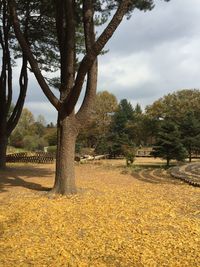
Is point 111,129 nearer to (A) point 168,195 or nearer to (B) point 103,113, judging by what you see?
(B) point 103,113

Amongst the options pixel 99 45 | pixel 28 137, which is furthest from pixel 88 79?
pixel 28 137

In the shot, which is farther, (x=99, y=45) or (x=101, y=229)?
(x=99, y=45)

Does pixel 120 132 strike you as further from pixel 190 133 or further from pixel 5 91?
pixel 5 91

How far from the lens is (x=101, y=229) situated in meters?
6.53

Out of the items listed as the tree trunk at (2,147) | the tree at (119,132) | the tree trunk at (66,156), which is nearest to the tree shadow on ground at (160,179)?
the tree trunk at (66,156)

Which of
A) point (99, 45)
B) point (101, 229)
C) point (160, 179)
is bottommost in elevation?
point (101, 229)

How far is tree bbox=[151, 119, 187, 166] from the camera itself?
79.3ft

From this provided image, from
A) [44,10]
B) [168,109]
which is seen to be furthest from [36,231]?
[168,109]

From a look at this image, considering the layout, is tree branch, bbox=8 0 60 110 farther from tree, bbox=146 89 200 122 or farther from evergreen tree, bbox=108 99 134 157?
tree, bbox=146 89 200 122

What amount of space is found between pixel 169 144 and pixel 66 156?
15337 millimetres

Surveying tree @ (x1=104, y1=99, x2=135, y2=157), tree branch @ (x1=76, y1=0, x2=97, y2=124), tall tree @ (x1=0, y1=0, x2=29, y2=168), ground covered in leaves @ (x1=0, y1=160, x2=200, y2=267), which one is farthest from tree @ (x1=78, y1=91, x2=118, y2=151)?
ground covered in leaves @ (x1=0, y1=160, x2=200, y2=267)

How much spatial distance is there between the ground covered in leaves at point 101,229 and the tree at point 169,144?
47.0ft

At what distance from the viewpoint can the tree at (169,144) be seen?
24172 mm

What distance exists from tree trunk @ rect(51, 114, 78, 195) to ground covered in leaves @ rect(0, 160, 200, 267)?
42 cm
